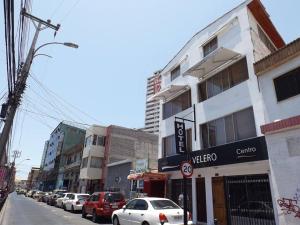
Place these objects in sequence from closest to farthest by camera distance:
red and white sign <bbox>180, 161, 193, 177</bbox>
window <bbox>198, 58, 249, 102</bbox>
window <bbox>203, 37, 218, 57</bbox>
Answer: red and white sign <bbox>180, 161, 193, 177</bbox>
window <bbox>198, 58, 249, 102</bbox>
window <bbox>203, 37, 218, 57</bbox>

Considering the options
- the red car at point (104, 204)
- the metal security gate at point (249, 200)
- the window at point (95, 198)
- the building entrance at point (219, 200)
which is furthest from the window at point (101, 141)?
the metal security gate at point (249, 200)

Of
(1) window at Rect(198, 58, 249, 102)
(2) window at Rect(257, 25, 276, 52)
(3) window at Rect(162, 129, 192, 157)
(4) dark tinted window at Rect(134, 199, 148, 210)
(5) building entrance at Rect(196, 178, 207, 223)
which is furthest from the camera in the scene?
(3) window at Rect(162, 129, 192, 157)

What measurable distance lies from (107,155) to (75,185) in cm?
1232

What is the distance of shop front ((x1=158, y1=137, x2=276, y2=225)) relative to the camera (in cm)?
1233

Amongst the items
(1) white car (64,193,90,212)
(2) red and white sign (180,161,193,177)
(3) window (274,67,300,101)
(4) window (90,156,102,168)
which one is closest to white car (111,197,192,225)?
(2) red and white sign (180,161,193,177)

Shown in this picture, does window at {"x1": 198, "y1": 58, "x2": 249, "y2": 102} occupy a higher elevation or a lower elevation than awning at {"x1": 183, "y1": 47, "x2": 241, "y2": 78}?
lower

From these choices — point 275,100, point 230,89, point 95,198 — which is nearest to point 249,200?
point 275,100

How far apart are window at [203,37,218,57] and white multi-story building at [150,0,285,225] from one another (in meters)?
0.07

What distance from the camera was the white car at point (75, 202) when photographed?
71.8ft

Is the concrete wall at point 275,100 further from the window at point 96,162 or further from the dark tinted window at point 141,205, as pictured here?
the window at point 96,162

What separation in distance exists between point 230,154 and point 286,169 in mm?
3511

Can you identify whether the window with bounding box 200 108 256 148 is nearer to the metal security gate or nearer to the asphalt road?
the metal security gate

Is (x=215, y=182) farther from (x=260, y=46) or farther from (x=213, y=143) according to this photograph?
(x=260, y=46)

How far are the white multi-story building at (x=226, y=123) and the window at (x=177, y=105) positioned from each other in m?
0.08
